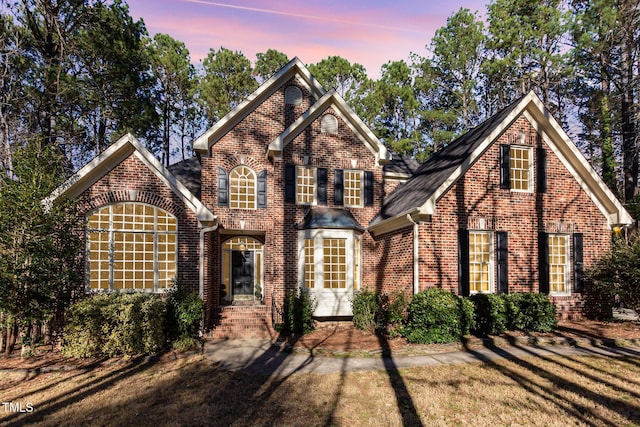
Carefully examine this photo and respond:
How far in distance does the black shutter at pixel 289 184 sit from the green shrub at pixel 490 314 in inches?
270

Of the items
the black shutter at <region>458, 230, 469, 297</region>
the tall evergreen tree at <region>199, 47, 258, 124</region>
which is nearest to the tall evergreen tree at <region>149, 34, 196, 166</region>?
the tall evergreen tree at <region>199, 47, 258, 124</region>

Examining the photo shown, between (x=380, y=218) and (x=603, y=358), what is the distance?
7374 mm

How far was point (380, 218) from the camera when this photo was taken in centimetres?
1367

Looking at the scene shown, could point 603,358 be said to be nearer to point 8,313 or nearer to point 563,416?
point 563,416

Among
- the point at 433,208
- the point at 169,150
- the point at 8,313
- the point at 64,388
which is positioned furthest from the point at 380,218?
the point at 169,150

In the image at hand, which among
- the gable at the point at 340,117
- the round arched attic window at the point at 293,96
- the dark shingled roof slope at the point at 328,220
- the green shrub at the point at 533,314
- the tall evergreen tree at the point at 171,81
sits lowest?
the green shrub at the point at 533,314

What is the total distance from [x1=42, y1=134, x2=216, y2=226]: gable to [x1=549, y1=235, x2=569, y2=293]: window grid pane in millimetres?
11274

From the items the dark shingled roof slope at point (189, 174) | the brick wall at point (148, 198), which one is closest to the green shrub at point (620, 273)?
the brick wall at point (148, 198)

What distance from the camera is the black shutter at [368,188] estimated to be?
14.5 meters

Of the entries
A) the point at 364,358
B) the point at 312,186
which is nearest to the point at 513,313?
the point at 364,358

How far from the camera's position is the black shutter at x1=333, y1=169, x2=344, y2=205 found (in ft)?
46.6

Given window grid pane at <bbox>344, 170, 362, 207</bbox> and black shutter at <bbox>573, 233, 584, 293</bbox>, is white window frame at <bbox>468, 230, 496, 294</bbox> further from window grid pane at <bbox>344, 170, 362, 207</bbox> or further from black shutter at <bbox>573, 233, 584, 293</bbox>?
window grid pane at <bbox>344, 170, 362, 207</bbox>

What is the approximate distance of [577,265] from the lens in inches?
494

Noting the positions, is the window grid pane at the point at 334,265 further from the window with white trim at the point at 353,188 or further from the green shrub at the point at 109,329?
the green shrub at the point at 109,329
